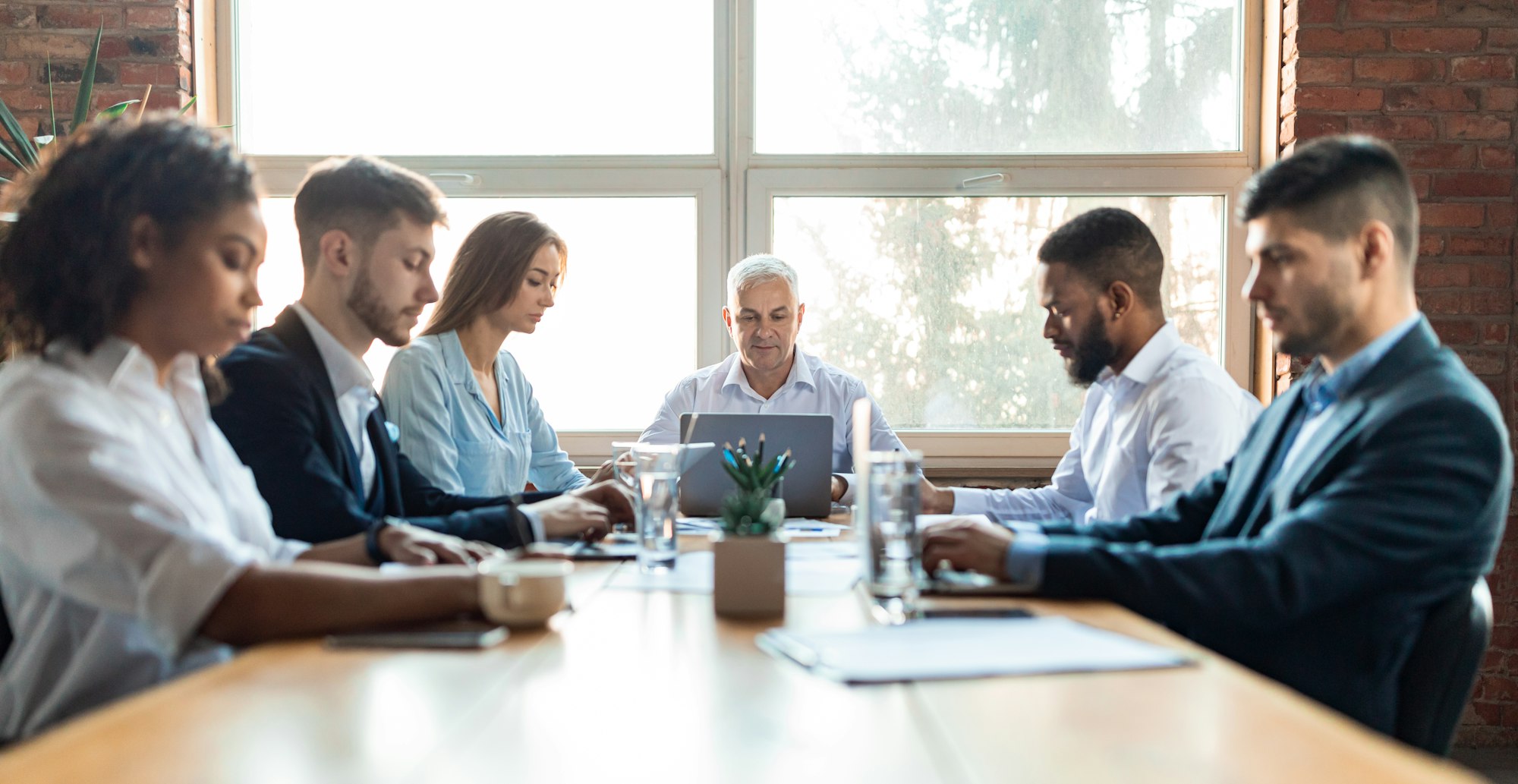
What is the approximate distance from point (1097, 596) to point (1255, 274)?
2.28 ft

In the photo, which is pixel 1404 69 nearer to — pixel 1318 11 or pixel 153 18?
pixel 1318 11

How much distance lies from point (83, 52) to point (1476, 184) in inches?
164

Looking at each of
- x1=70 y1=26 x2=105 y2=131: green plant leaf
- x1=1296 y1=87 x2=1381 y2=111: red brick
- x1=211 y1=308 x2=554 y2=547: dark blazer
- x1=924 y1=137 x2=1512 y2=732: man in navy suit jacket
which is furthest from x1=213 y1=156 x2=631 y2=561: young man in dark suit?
x1=1296 y1=87 x2=1381 y2=111: red brick

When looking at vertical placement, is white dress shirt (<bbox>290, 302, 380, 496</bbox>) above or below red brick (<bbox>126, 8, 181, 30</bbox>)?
below

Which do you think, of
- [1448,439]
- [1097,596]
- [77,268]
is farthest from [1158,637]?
[77,268]

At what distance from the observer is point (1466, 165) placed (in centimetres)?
343

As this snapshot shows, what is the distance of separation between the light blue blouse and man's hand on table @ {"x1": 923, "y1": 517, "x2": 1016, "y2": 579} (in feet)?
5.17

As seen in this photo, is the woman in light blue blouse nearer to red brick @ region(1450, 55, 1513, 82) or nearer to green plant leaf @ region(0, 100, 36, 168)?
green plant leaf @ region(0, 100, 36, 168)

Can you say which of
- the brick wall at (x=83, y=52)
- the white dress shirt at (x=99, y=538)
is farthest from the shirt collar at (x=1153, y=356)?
the brick wall at (x=83, y=52)

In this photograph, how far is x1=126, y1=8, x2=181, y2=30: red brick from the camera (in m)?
3.59

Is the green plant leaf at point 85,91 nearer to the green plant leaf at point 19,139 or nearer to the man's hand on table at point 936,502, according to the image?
the green plant leaf at point 19,139

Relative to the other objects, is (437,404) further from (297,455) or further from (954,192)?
(954,192)

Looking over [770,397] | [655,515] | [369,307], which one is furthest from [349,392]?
[770,397]

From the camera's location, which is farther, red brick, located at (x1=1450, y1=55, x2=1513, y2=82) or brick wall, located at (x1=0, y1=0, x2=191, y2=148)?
brick wall, located at (x1=0, y1=0, x2=191, y2=148)
